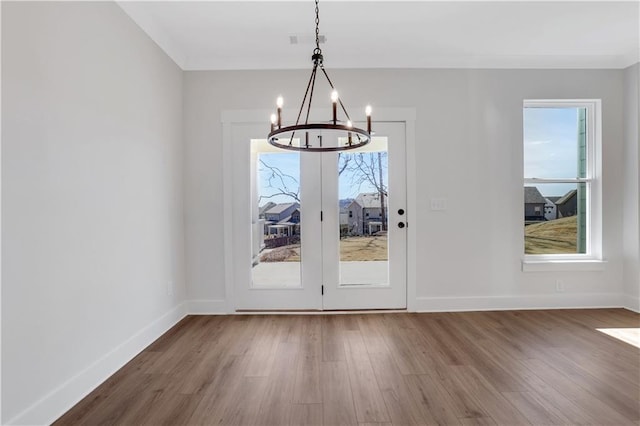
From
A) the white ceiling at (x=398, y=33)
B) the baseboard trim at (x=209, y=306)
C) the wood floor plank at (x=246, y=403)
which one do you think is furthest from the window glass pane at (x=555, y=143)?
the baseboard trim at (x=209, y=306)

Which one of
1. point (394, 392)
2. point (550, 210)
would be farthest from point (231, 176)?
point (550, 210)

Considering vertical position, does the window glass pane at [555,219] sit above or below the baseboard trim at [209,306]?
above

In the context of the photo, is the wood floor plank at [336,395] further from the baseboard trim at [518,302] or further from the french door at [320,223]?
the baseboard trim at [518,302]

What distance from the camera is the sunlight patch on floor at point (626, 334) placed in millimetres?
2598

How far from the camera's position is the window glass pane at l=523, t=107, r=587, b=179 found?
137 inches

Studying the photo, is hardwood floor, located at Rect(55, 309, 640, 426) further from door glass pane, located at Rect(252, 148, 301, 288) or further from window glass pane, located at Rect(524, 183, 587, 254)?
window glass pane, located at Rect(524, 183, 587, 254)

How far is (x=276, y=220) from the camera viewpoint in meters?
3.41

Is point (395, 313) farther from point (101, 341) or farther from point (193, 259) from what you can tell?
point (101, 341)

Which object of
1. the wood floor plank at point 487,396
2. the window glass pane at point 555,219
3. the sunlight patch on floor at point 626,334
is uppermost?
the window glass pane at point 555,219

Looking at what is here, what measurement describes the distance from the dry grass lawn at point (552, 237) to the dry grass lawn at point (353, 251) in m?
1.68

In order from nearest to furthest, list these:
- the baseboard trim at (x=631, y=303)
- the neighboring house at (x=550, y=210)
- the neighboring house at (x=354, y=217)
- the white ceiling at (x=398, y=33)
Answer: the white ceiling at (x=398, y=33) → the baseboard trim at (x=631, y=303) → the neighboring house at (x=354, y=217) → the neighboring house at (x=550, y=210)

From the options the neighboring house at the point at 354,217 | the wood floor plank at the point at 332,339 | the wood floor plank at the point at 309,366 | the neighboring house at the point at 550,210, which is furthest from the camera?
the neighboring house at the point at 550,210

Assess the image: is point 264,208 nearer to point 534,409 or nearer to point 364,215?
point 364,215

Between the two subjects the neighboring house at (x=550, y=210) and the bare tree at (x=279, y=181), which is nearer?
the bare tree at (x=279, y=181)
